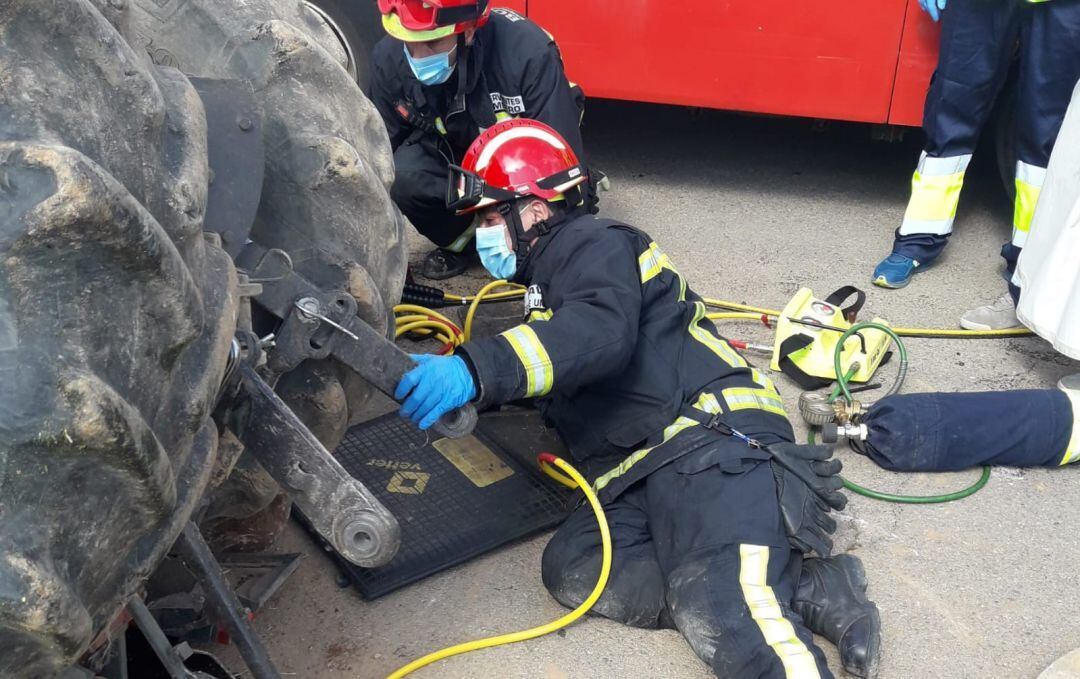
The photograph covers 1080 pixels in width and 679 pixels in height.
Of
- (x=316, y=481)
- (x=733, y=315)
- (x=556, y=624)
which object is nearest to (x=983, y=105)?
(x=733, y=315)

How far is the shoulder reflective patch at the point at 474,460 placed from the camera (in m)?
2.94

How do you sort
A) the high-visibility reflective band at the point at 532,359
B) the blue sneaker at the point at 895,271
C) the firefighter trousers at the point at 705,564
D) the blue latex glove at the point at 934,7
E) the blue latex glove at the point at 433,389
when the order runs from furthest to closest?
the blue sneaker at the point at 895,271, the blue latex glove at the point at 934,7, the high-visibility reflective band at the point at 532,359, the firefighter trousers at the point at 705,564, the blue latex glove at the point at 433,389

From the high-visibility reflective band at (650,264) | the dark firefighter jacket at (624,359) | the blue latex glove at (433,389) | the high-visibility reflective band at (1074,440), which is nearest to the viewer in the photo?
the blue latex glove at (433,389)

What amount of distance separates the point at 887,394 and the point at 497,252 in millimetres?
1313

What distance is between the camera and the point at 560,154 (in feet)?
9.48

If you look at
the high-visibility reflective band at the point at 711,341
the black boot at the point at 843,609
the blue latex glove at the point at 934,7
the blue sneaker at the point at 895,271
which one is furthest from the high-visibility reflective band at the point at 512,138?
the blue latex glove at the point at 934,7

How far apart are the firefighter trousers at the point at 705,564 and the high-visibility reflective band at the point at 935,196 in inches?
80.1

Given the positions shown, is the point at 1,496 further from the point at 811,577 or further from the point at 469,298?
the point at 469,298

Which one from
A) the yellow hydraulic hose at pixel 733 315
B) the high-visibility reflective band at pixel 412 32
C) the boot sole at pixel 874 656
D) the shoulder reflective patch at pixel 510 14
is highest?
the high-visibility reflective band at pixel 412 32

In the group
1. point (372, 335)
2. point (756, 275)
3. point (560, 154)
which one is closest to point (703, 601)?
point (372, 335)

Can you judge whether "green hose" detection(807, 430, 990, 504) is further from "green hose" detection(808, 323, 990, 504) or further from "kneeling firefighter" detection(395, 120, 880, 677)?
"kneeling firefighter" detection(395, 120, 880, 677)

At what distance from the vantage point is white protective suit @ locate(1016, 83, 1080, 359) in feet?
10.6

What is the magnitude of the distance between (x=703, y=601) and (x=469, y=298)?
179 centimetres

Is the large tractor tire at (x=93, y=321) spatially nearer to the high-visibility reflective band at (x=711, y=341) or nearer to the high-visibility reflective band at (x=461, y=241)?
the high-visibility reflective band at (x=711, y=341)
